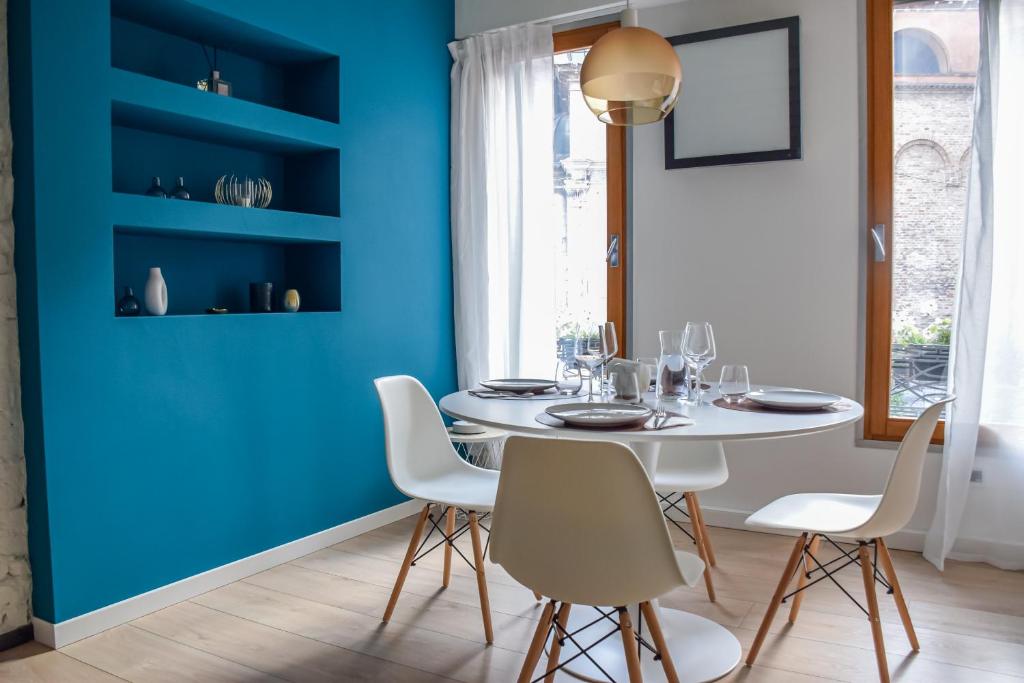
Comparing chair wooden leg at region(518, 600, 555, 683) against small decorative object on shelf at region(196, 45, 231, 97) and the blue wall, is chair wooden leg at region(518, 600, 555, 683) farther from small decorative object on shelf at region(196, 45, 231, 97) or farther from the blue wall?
small decorative object on shelf at region(196, 45, 231, 97)

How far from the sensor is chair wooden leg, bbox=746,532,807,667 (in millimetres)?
2235

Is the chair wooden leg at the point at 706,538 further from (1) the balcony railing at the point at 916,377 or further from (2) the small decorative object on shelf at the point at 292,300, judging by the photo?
(2) the small decorative object on shelf at the point at 292,300

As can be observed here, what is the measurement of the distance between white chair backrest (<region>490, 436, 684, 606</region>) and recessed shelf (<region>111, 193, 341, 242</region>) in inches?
65.9

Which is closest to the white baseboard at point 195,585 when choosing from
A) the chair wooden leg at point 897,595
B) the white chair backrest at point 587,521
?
the white chair backrest at point 587,521

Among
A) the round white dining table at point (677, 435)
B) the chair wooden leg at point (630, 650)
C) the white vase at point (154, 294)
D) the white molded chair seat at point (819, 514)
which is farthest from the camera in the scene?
the white vase at point (154, 294)

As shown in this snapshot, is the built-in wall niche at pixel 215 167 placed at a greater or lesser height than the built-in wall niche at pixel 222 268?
greater

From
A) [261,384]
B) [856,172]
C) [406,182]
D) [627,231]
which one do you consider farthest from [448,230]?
[856,172]

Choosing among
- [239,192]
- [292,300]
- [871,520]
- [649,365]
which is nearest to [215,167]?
[239,192]

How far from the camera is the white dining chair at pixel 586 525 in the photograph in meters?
1.63

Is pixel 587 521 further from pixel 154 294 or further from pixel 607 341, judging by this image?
pixel 154 294

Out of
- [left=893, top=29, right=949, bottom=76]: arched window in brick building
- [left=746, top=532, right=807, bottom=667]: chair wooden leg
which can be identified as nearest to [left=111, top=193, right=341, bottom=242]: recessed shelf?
[left=746, top=532, right=807, bottom=667]: chair wooden leg

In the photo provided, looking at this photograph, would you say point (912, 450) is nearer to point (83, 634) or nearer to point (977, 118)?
point (977, 118)

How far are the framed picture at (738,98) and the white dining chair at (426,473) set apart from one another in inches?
66.4

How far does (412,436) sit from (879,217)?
2.08 metres
